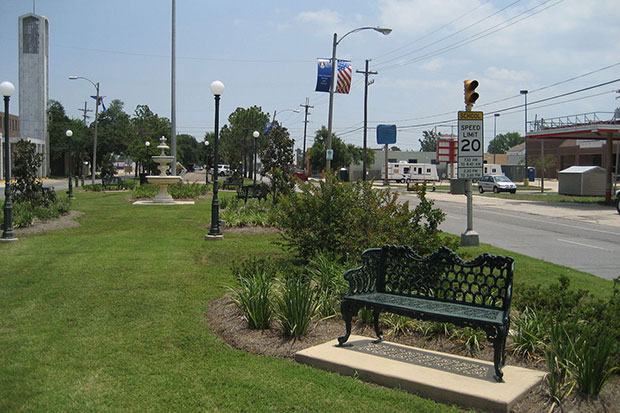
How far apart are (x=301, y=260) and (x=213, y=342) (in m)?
4.42

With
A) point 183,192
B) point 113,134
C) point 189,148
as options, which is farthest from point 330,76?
point 189,148

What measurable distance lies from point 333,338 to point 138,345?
2.00m

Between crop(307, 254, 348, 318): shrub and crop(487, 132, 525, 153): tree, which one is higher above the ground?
crop(487, 132, 525, 153): tree

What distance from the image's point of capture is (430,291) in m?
6.75

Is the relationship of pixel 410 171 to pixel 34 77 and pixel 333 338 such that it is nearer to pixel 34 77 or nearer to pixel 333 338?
pixel 34 77

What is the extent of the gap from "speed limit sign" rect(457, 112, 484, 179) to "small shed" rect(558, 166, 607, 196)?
3078cm

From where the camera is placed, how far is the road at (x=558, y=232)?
13117mm

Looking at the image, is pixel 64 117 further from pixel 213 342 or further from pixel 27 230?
pixel 213 342

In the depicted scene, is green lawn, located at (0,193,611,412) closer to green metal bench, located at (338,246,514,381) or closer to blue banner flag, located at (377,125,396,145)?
green metal bench, located at (338,246,514,381)

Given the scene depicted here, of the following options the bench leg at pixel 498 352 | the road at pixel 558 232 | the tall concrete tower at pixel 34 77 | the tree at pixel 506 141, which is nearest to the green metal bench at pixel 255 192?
the road at pixel 558 232

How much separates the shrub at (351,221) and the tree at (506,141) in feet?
615

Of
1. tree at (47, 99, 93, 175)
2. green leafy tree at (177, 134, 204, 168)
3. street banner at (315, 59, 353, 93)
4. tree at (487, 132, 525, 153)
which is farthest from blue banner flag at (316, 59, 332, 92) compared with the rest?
tree at (487, 132, 525, 153)

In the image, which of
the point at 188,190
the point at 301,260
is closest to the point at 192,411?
the point at 301,260

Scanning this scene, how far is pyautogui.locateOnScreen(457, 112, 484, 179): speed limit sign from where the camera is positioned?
1334 centimetres
